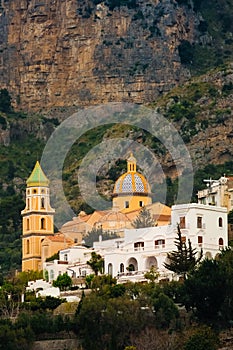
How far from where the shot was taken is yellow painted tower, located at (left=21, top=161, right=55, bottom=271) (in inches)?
5108

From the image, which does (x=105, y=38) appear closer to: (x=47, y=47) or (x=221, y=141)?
(x=47, y=47)

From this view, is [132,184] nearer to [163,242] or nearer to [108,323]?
[163,242]

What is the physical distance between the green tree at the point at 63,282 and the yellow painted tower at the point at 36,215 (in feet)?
43.8

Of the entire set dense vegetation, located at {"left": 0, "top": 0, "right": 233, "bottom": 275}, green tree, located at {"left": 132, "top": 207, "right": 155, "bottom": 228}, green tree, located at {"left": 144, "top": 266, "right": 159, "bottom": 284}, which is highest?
dense vegetation, located at {"left": 0, "top": 0, "right": 233, "bottom": 275}

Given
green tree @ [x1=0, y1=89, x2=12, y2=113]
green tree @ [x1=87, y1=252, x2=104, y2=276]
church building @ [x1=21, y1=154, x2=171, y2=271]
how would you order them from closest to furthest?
1. green tree @ [x1=87, y1=252, x2=104, y2=276]
2. church building @ [x1=21, y1=154, x2=171, y2=271]
3. green tree @ [x1=0, y1=89, x2=12, y2=113]

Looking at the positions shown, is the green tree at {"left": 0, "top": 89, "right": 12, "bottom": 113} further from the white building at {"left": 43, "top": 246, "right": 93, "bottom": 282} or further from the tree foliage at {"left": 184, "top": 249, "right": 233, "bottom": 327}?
the tree foliage at {"left": 184, "top": 249, "right": 233, "bottom": 327}

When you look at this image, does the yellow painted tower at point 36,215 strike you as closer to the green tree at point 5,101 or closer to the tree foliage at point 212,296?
the tree foliage at point 212,296

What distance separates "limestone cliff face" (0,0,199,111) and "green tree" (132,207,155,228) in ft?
155

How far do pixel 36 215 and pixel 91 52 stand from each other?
50597 mm

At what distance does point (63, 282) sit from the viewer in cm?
11538

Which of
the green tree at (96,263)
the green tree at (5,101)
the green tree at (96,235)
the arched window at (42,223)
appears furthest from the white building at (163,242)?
the green tree at (5,101)

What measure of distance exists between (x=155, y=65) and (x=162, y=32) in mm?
3305

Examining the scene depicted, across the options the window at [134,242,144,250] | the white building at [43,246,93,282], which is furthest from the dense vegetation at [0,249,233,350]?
the white building at [43,246,93,282]

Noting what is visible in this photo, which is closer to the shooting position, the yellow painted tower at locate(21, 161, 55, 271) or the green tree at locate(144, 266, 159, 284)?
the green tree at locate(144, 266, 159, 284)
